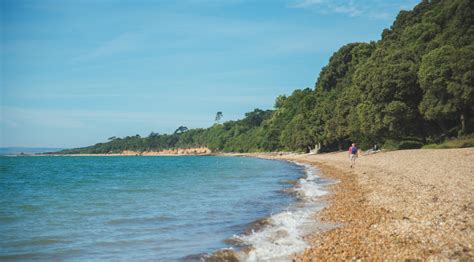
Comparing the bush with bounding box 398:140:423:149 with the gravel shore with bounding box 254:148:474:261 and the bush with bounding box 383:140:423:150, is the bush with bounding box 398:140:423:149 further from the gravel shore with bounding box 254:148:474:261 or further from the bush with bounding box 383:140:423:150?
the gravel shore with bounding box 254:148:474:261

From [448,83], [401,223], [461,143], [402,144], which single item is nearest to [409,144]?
[402,144]

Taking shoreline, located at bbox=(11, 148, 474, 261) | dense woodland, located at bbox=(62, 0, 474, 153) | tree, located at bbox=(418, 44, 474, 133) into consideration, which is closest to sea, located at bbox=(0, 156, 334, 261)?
Answer: shoreline, located at bbox=(11, 148, 474, 261)

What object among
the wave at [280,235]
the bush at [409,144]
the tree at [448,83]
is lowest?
the wave at [280,235]

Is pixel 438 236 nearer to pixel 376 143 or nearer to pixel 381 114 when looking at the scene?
pixel 381 114

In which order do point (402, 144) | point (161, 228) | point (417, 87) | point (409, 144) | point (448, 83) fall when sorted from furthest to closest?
point (402, 144), point (409, 144), point (417, 87), point (448, 83), point (161, 228)

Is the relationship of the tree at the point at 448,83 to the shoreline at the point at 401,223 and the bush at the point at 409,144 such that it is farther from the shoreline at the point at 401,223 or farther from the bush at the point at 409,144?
the shoreline at the point at 401,223

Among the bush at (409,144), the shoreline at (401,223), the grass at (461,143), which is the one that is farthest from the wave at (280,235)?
the bush at (409,144)

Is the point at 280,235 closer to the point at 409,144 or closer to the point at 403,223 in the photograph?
the point at 403,223

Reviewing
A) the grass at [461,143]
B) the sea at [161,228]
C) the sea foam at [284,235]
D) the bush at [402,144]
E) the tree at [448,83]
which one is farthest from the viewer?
the bush at [402,144]

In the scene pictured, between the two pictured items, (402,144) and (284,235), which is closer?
(284,235)

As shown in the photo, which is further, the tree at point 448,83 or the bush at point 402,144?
the bush at point 402,144

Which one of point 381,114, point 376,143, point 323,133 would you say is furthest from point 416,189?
point 323,133

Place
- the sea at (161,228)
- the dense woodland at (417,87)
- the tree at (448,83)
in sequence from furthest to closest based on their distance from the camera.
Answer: the dense woodland at (417,87)
the tree at (448,83)
the sea at (161,228)

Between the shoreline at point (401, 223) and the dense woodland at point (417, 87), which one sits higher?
the dense woodland at point (417, 87)
